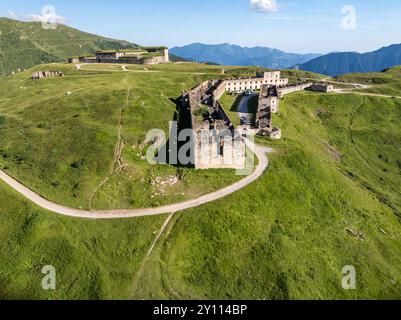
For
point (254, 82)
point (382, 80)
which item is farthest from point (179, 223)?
point (382, 80)

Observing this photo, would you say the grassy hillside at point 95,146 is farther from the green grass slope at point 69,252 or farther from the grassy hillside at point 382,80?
the grassy hillside at point 382,80

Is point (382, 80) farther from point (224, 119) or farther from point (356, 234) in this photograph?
point (356, 234)

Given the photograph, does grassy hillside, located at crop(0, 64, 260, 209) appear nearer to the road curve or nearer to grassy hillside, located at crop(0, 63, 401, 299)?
grassy hillside, located at crop(0, 63, 401, 299)

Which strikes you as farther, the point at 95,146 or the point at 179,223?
the point at 95,146

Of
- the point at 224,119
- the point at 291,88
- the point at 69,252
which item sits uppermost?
the point at 291,88

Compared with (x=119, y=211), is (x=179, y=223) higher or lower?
lower

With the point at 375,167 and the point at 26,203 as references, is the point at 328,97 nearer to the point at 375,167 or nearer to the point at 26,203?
the point at 375,167

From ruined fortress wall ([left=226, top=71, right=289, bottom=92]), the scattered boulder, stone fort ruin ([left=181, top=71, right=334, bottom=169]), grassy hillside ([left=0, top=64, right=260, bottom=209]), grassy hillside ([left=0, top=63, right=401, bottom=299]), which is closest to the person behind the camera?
grassy hillside ([left=0, top=63, right=401, bottom=299])

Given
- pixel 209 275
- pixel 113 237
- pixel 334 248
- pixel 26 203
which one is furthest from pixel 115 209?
pixel 334 248

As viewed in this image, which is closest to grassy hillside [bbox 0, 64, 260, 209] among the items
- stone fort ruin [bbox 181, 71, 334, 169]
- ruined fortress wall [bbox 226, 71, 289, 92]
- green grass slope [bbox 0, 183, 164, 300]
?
stone fort ruin [bbox 181, 71, 334, 169]
